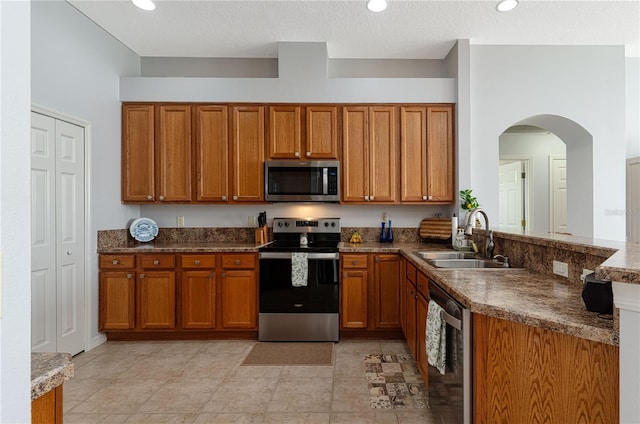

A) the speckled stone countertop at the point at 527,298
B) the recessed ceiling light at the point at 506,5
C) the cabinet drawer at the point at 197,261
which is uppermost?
the recessed ceiling light at the point at 506,5

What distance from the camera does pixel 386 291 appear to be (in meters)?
3.42

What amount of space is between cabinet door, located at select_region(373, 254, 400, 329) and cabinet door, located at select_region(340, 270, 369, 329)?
0.10m

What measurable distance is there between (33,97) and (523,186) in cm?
647

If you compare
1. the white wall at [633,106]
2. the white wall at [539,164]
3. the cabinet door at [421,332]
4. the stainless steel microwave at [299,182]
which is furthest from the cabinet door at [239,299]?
the white wall at [539,164]

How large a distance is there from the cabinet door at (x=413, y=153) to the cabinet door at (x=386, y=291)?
743 millimetres

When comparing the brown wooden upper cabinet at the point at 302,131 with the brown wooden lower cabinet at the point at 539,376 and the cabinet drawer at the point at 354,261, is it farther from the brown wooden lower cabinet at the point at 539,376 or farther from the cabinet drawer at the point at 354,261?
the brown wooden lower cabinet at the point at 539,376

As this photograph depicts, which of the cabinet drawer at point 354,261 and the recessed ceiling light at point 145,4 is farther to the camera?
the cabinet drawer at point 354,261

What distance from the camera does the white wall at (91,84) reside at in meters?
2.72

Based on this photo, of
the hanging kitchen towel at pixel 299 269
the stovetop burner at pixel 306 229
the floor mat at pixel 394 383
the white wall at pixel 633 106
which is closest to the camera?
the floor mat at pixel 394 383

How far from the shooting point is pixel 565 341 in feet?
4.03

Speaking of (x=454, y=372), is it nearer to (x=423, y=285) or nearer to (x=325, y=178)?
(x=423, y=285)

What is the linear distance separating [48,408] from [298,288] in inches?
101

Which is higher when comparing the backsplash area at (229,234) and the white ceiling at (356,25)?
the white ceiling at (356,25)

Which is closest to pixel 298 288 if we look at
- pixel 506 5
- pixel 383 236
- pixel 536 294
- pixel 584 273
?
pixel 383 236
